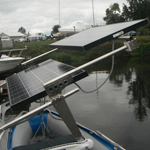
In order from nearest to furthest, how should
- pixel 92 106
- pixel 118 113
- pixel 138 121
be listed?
pixel 138 121 < pixel 118 113 < pixel 92 106

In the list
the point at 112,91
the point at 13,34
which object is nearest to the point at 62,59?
the point at 112,91

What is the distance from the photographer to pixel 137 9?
44000mm

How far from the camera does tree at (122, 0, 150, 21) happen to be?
4331 cm

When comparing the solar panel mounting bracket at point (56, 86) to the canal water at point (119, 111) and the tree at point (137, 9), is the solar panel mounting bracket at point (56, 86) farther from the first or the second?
the tree at point (137, 9)

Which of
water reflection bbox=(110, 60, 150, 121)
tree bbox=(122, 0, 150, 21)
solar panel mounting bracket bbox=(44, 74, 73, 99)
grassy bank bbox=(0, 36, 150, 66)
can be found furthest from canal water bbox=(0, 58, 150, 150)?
tree bbox=(122, 0, 150, 21)

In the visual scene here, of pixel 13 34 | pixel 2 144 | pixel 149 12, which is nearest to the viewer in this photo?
pixel 2 144

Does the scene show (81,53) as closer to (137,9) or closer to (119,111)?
(137,9)

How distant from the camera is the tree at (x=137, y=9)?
4331 centimetres

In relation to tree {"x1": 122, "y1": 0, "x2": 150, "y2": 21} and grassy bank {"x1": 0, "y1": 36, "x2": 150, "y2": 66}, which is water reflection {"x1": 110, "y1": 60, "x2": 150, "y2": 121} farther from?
tree {"x1": 122, "y1": 0, "x2": 150, "y2": 21}

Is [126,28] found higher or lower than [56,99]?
higher

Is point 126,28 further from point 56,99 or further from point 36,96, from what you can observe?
point 36,96

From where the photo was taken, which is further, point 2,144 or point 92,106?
point 92,106

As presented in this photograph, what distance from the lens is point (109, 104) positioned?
11.4m

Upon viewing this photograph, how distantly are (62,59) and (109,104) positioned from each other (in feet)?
71.1
